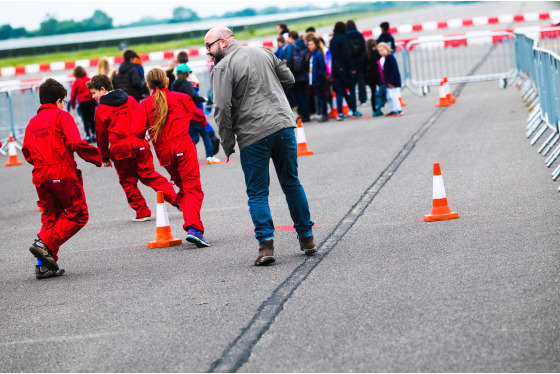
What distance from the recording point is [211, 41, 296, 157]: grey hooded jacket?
763cm

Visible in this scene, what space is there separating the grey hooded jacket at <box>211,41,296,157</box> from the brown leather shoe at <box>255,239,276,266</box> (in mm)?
803

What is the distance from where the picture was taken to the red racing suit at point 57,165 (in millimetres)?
8141

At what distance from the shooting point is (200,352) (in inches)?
213

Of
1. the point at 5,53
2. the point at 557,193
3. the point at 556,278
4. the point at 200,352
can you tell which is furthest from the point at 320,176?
A: the point at 5,53

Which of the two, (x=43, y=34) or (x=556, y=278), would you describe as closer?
(x=556, y=278)

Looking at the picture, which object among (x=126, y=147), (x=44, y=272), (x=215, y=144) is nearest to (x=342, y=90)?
(x=215, y=144)

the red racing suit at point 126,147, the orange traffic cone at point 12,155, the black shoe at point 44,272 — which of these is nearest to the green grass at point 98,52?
the orange traffic cone at point 12,155

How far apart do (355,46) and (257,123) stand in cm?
1317

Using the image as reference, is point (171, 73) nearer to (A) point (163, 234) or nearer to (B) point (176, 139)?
(B) point (176, 139)

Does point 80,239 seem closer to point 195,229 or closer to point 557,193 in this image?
point 195,229

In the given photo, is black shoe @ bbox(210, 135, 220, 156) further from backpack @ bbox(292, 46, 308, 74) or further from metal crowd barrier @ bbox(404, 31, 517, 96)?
metal crowd barrier @ bbox(404, 31, 517, 96)

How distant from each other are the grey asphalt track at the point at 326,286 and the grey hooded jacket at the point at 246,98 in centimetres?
111

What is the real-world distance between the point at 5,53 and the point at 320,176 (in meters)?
36.3

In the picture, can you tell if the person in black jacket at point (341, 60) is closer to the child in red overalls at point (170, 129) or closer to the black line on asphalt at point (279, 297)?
the black line on asphalt at point (279, 297)
